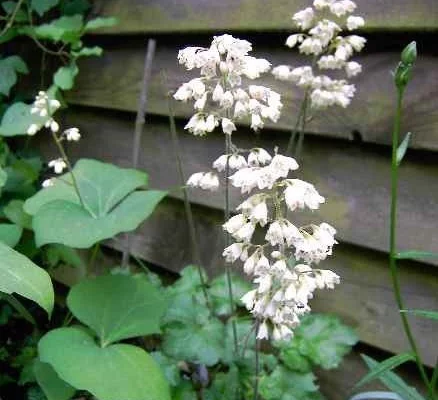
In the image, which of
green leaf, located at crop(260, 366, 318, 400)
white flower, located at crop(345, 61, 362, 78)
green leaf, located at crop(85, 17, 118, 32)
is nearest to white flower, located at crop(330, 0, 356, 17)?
white flower, located at crop(345, 61, 362, 78)

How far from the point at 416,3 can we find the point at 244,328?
0.79m

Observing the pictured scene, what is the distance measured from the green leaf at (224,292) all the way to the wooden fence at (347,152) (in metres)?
0.25

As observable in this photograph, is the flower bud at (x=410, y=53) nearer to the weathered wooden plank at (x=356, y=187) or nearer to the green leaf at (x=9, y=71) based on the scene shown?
the weathered wooden plank at (x=356, y=187)

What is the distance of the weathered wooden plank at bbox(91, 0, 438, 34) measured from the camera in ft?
4.29

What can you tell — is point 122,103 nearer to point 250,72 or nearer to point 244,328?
point 244,328

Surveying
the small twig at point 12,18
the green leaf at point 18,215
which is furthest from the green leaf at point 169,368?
the small twig at point 12,18

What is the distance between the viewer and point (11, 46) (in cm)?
253

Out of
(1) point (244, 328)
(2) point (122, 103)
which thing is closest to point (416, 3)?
(1) point (244, 328)

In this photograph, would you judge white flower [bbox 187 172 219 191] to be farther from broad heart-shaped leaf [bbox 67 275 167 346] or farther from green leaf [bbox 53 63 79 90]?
green leaf [bbox 53 63 79 90]

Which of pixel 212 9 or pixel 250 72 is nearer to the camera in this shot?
pixel 250 72

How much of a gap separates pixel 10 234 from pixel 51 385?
Result: 0.46 meters

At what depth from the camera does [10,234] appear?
1612 millimetres

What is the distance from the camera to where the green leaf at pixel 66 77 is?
2086mm

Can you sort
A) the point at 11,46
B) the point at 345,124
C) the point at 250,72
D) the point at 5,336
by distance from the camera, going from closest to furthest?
1. the point at 250,72
2. the point at 345,124
3. the point at 5,336
4. the point at 11,46
